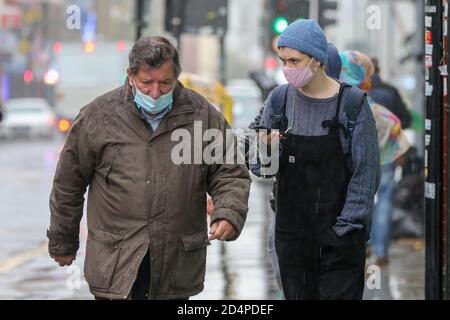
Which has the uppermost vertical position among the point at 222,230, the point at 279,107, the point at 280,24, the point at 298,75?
the point at 280,24

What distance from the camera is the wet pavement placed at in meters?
10.5

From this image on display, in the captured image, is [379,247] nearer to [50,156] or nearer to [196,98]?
[196,98]

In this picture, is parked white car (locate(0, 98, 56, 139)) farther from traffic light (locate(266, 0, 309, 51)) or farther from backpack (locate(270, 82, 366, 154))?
backpack (locate(270, 82, 366, 154))

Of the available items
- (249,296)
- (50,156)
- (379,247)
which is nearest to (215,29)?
(379,247)

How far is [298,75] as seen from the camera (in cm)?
611

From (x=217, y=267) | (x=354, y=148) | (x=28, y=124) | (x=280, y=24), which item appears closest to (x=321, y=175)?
(x=354, y=148)

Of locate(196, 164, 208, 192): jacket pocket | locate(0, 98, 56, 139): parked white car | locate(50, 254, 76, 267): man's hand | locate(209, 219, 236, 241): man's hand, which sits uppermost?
locate(196, 164, 208, 192): jacket pocket

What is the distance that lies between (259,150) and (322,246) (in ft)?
1.87

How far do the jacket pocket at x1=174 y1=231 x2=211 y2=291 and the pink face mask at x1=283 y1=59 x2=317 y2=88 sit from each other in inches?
34.1

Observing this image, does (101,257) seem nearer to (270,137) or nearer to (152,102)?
(152,102)

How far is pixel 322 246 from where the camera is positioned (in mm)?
6137

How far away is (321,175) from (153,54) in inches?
40.6

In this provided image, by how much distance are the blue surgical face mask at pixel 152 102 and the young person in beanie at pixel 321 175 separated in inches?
25.2

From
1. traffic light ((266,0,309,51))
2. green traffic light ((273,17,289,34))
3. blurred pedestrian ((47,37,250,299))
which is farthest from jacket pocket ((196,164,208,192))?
green traffic light ((273,17,289,34))
